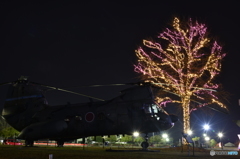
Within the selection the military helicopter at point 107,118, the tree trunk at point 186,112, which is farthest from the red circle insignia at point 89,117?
the tree trunk at point 186,112

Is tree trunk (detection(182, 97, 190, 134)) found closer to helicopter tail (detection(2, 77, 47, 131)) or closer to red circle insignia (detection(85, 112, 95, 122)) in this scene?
red circle insignia (detection(85, 112, 95, 122))

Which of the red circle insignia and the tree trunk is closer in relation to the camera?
the red circle insignia

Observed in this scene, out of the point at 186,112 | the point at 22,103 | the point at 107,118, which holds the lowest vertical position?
the point at 107,118

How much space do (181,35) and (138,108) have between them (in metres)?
13.8

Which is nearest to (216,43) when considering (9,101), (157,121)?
(157,121)

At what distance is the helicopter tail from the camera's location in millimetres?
28953

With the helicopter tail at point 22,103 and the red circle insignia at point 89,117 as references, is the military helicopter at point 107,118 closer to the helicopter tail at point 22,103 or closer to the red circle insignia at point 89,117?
the red circle insignia at point 89,117

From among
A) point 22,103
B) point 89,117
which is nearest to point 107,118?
point 89,117

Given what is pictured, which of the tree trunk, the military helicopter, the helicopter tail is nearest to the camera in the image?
the military helicopter

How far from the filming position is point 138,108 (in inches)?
952

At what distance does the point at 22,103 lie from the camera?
29938 mm

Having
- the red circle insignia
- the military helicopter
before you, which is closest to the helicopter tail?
the military helicopter

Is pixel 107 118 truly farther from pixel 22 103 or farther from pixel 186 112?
pixel 186 112

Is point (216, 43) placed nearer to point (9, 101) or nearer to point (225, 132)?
point (9, 101)
